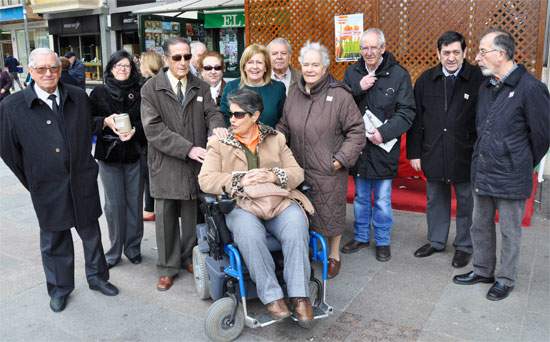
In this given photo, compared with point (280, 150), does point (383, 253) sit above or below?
below

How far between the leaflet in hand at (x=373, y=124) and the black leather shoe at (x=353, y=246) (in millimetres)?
942

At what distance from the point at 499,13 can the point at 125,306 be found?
17.3 ft

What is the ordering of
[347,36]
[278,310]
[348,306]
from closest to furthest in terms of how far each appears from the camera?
[278,310] → [348,306] → [347,36]

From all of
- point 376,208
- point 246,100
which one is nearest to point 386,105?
point 376,208

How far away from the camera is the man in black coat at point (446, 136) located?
149 inches

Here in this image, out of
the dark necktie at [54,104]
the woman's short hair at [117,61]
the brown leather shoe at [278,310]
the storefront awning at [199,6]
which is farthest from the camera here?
the storefront awning at [199,6]

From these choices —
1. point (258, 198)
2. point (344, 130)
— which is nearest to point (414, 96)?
point (344, 130)

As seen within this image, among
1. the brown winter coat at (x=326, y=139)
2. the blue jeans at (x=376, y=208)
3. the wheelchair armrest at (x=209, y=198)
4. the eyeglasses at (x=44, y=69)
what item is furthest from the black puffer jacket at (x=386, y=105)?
the eyeglasses at (x=44, y=69)

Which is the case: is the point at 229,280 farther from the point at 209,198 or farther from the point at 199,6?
the point at 199,6

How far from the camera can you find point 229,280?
2.96 m

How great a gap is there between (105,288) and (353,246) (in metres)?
2.18

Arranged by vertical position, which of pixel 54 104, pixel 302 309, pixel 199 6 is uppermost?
pixel 199 6

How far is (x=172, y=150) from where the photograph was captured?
3.47 m

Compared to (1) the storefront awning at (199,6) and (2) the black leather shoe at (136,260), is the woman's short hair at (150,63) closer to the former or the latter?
(2) the black leather shoe at (136,260)
